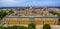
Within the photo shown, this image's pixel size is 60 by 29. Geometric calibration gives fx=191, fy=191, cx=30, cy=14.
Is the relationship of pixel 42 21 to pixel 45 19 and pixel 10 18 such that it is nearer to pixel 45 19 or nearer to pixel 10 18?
pixel 45 19

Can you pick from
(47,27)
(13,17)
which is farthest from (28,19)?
(47,27)

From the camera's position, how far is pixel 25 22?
14.9 metres

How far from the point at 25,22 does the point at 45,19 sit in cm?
158

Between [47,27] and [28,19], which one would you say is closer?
[47,27]

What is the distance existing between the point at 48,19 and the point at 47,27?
361 centimetres

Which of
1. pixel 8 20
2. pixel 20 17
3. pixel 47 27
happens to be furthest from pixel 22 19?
pixel 47 27

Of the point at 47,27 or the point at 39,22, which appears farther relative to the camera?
the point at 39,22

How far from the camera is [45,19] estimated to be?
14781 millimetres

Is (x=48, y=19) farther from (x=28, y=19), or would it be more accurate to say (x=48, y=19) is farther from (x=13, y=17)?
(x=13, y=17)

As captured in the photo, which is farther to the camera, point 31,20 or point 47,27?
point 31,20

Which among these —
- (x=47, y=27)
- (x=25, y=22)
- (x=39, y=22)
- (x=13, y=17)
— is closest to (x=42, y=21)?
(x=39, y=22)

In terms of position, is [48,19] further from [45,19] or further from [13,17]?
[13,17]

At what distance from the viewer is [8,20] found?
593 inches

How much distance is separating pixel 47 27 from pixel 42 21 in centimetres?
373
